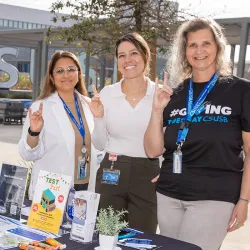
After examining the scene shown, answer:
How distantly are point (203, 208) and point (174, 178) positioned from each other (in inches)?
7.9

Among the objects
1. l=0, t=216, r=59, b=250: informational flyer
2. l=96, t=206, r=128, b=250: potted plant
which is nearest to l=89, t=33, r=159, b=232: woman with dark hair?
l=0, t=216, r=59, b=250: informational flyer

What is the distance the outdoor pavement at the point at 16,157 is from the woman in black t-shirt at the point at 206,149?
1.38 m

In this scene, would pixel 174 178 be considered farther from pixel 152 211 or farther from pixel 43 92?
pixel 43 92

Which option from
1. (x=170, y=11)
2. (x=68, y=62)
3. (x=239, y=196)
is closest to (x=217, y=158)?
(x=239, y=196)

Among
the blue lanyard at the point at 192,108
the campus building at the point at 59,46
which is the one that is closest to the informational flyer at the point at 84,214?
the blue lanyard at the point at 192,108

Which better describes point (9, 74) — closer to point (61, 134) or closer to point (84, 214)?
point (61, 134)

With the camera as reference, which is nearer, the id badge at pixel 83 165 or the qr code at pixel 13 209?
the qr code at pixel 13 209

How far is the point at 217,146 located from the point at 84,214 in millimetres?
684

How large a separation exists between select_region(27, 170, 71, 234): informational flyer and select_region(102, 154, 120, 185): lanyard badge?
61 cm

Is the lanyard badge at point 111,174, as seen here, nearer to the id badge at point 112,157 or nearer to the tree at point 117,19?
the id badge at point 112,157

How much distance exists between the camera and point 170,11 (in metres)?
7.62

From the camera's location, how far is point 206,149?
7.07 ft

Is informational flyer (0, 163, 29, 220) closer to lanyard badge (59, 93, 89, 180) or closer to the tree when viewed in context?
lanyard badge (59, 93, 89, 180)

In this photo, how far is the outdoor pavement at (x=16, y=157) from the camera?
453 cm
